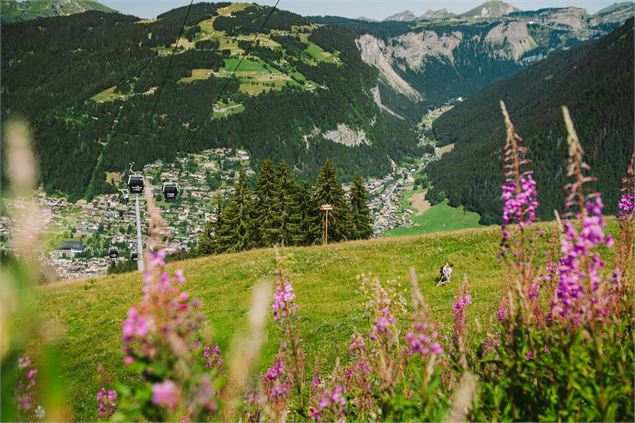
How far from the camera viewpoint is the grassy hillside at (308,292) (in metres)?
16.9

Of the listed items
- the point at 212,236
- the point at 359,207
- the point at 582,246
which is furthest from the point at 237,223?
the point at 582,246

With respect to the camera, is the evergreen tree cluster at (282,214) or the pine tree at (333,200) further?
the evergreen tree cluster at (282,214)

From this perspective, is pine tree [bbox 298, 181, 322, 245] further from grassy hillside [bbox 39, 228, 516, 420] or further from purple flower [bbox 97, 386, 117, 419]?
purple flower [bbox 97, 386, 117, 419]

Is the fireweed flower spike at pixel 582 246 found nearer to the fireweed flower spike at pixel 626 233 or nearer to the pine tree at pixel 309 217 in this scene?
the fireweed flower spike at pixel 626 233

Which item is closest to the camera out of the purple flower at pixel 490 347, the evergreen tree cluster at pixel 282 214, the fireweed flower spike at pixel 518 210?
the fireweed flower spike at pixel 518 210

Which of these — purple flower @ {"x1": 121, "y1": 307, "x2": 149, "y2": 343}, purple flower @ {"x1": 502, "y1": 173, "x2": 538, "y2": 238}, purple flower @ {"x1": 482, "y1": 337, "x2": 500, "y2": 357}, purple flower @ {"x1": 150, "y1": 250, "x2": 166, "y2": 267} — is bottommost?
purple flower @ {"x1": 482, "y1": 337, "x2": 500, "y2": 357}

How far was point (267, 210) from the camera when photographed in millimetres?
54438

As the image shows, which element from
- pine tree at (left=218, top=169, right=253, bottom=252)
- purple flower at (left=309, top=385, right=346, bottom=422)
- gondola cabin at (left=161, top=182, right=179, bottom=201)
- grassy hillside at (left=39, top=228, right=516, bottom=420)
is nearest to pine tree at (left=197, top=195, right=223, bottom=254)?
pine tree at (left=218, top=169, right=253, bottom=252)

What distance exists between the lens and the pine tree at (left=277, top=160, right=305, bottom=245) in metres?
54.4

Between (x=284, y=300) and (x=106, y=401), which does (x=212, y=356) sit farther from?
(x=284, y=300)

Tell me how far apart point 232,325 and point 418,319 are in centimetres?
1705

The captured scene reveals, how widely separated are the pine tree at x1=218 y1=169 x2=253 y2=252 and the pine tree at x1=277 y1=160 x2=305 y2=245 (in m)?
4.22

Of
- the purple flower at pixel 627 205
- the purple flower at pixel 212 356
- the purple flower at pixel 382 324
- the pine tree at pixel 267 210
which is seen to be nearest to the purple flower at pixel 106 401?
the purple flower at pixel 212 356

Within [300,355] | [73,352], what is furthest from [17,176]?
[73,352]
